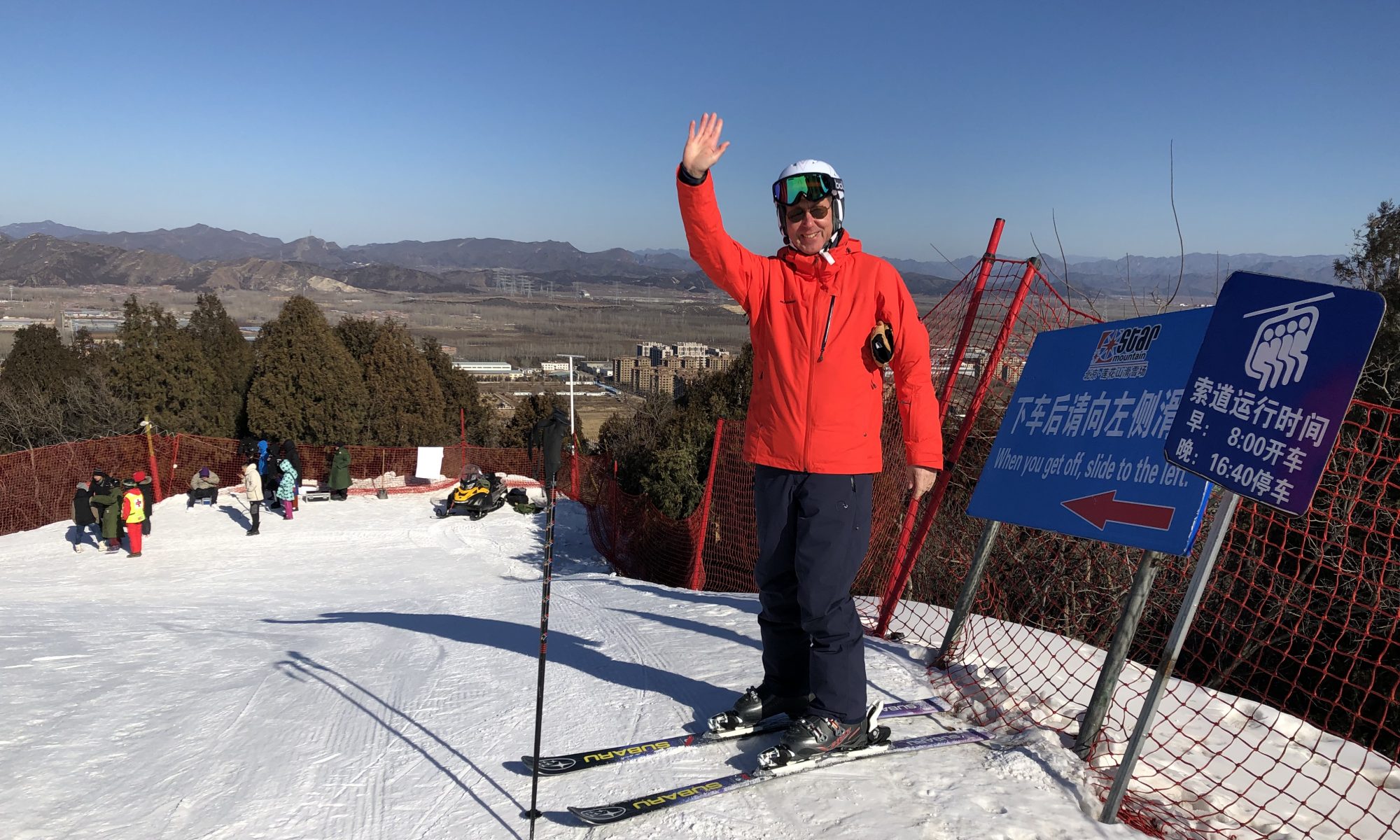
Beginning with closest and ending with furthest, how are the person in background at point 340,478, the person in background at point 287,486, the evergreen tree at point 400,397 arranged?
the person in background at point 287,486 → the person in background at point 340,478 → the evergreen tree at point 400,397

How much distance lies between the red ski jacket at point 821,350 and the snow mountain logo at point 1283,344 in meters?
1.02

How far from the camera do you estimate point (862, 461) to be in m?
3.08

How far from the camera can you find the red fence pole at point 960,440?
4301mm

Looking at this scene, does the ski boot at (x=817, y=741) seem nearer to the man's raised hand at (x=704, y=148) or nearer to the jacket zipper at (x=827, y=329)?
the jacket zipper at (x=827, y=329)

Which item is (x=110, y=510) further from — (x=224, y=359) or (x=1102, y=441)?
(x=224, y=359)

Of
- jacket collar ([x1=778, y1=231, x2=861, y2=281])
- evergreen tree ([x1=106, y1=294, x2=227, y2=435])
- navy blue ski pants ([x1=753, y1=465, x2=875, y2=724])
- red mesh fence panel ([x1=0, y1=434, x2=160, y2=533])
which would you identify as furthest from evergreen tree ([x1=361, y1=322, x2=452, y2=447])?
jacket collar ([x1=778, y1=231, x2=861, y2=281])

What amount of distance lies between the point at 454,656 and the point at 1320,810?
4.01 m

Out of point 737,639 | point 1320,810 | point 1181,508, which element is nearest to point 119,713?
point 737,639

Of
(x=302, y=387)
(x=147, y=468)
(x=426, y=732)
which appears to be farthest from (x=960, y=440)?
(x=302, y=387)

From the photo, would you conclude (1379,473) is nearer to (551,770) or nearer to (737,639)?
(737,639)

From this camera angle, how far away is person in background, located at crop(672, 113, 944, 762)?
3.02 meters

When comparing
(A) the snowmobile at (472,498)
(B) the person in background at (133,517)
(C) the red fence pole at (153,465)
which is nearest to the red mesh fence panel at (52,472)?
(C) the red fence pole at (153,465)

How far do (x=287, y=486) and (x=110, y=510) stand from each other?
9.85 ft

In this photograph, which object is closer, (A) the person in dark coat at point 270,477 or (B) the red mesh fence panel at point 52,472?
(B) the red mesh fence panel at point 52,472
